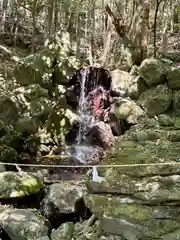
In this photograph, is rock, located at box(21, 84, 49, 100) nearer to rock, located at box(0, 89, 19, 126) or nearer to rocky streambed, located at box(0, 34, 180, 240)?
rocky streambed, located at box(0, 34, 180, 240)

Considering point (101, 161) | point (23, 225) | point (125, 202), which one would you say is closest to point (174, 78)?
point (101, 161)

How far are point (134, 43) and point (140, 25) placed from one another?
2.16 feet

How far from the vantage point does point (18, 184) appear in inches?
278

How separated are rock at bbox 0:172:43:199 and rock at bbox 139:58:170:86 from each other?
3.11 meters

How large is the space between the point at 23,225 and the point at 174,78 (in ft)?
12.1

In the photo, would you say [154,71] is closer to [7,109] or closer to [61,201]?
[61,201]

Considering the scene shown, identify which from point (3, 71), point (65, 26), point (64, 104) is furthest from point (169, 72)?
point (65, 26)

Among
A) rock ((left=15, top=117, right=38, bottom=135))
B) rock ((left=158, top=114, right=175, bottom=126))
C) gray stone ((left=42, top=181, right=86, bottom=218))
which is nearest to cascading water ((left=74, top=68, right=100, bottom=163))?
rock ((left=15, top=117, right=38, bottom=135))

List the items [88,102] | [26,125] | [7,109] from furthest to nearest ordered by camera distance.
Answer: [88,102] < [26,125] < [7,109]

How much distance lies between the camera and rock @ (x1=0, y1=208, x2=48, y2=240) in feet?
18.7

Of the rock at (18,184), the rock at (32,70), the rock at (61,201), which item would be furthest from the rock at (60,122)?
the rock at (61,201)

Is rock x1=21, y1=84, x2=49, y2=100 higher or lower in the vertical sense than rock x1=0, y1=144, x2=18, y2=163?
higher

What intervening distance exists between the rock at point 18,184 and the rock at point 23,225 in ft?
2.40

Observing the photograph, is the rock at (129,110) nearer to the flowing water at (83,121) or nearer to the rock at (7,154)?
the flowing water at (83,121)
